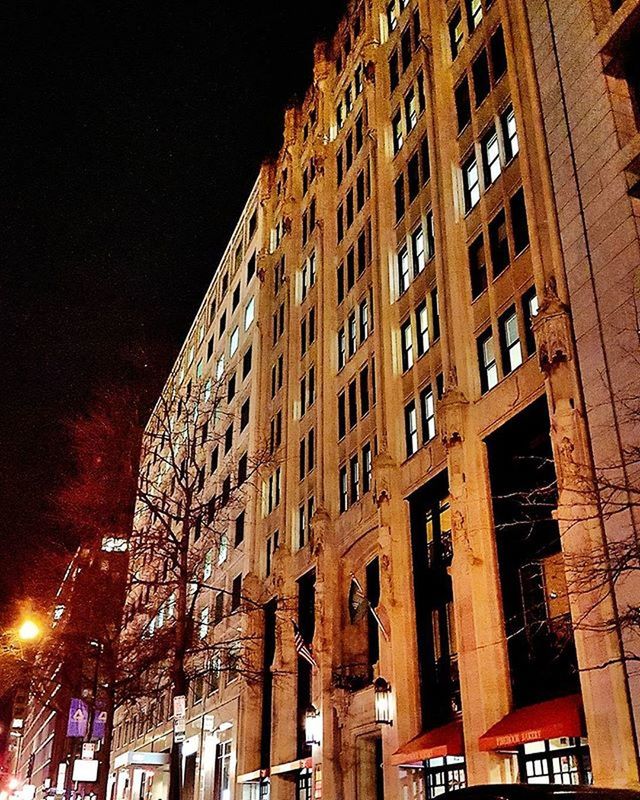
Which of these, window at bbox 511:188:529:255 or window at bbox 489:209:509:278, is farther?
window at bbox 489:209:509:278

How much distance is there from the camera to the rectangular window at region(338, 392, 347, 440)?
35.3m

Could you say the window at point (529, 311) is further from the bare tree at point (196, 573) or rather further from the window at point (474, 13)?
the window at point (474, 13)

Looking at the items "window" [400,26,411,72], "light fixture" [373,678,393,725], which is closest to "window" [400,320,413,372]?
"light fixture" [373,678,393,725]

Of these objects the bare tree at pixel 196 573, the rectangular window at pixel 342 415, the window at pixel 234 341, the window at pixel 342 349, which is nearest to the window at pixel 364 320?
the window at pixel 342 349

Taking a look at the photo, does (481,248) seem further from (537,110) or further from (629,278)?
(629,278)

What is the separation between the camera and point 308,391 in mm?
40531

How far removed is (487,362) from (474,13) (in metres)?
13.7

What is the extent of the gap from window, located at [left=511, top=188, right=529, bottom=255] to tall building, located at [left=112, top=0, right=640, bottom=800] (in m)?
0.11

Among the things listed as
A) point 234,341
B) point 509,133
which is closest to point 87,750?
point 509,133

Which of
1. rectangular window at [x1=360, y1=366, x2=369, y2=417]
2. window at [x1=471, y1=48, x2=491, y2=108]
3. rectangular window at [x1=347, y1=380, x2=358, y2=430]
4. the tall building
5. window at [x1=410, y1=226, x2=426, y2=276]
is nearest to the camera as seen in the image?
the tall building

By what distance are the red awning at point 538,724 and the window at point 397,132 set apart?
905 inches

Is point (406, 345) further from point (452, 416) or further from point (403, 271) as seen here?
point (452, 416)

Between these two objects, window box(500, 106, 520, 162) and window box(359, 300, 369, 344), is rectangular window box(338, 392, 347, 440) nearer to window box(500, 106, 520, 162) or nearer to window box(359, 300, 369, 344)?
window box(359, 300, 369, 344)

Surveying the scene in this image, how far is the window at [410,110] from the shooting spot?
3262 centimetres
